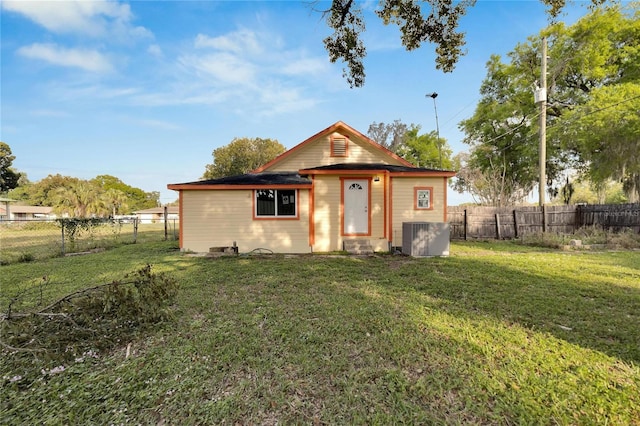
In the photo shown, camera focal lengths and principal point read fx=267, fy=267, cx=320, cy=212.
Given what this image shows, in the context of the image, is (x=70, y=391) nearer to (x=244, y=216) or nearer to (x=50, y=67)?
(x=244, y=216)

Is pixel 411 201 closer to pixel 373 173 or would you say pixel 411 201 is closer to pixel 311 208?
pixel 373 173

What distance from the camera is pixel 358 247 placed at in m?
9.59

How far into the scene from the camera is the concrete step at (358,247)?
9.51 meters

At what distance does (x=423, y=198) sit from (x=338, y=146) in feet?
13.4

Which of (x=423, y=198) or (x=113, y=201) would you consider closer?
(x=423, y=198)

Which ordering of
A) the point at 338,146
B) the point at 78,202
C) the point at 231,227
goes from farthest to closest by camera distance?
the point at 78,202, the point at 338,146, the point at 231,227

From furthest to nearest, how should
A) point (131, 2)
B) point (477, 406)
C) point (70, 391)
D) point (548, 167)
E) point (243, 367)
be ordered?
point (548, 167) < point (131, 2) < point (243, 367) < point (70, 391) < point (477, 406)

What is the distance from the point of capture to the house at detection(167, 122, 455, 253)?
31.7ft

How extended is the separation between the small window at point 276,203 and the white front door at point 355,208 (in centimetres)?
193

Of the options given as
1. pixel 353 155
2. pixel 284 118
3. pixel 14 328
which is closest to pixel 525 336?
pixel 14 328

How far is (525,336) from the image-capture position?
3.21 metres

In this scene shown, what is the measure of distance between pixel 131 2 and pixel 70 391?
31.9 feet

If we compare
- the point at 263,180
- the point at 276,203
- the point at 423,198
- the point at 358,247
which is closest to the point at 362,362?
the point at 358,247

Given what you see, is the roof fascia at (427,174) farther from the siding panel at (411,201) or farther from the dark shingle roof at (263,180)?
the dark shingle roof at (263,180)
